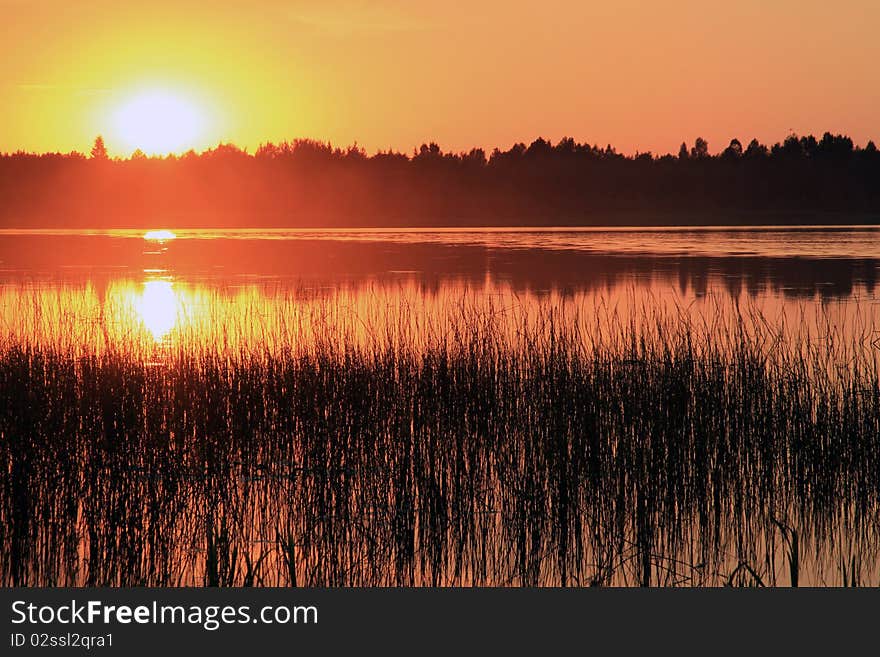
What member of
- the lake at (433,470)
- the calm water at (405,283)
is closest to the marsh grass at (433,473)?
the lake at (433,470)

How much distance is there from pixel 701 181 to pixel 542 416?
10925cm

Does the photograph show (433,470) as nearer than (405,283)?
Yes

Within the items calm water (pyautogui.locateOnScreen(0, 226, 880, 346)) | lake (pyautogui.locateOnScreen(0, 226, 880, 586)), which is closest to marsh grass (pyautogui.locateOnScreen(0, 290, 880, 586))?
lake (pyautogui.locateOnScreen(0, 226, 880, 586))

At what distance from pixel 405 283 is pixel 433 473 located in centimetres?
2020

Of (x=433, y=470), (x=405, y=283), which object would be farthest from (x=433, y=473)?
(x=405, y=283)

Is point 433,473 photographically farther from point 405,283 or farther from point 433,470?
point 405,283

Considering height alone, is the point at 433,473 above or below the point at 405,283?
below

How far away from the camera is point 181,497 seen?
7.53 m

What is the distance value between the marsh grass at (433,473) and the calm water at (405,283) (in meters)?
1.89

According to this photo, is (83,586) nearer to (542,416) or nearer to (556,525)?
(556,525)

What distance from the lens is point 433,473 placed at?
7852 mm

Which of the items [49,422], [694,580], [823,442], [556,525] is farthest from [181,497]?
[823,442]

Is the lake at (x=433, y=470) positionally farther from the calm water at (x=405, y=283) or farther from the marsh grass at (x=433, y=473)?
the calm water at (x=405, y=283)

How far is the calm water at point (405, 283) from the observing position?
55.7 feet
